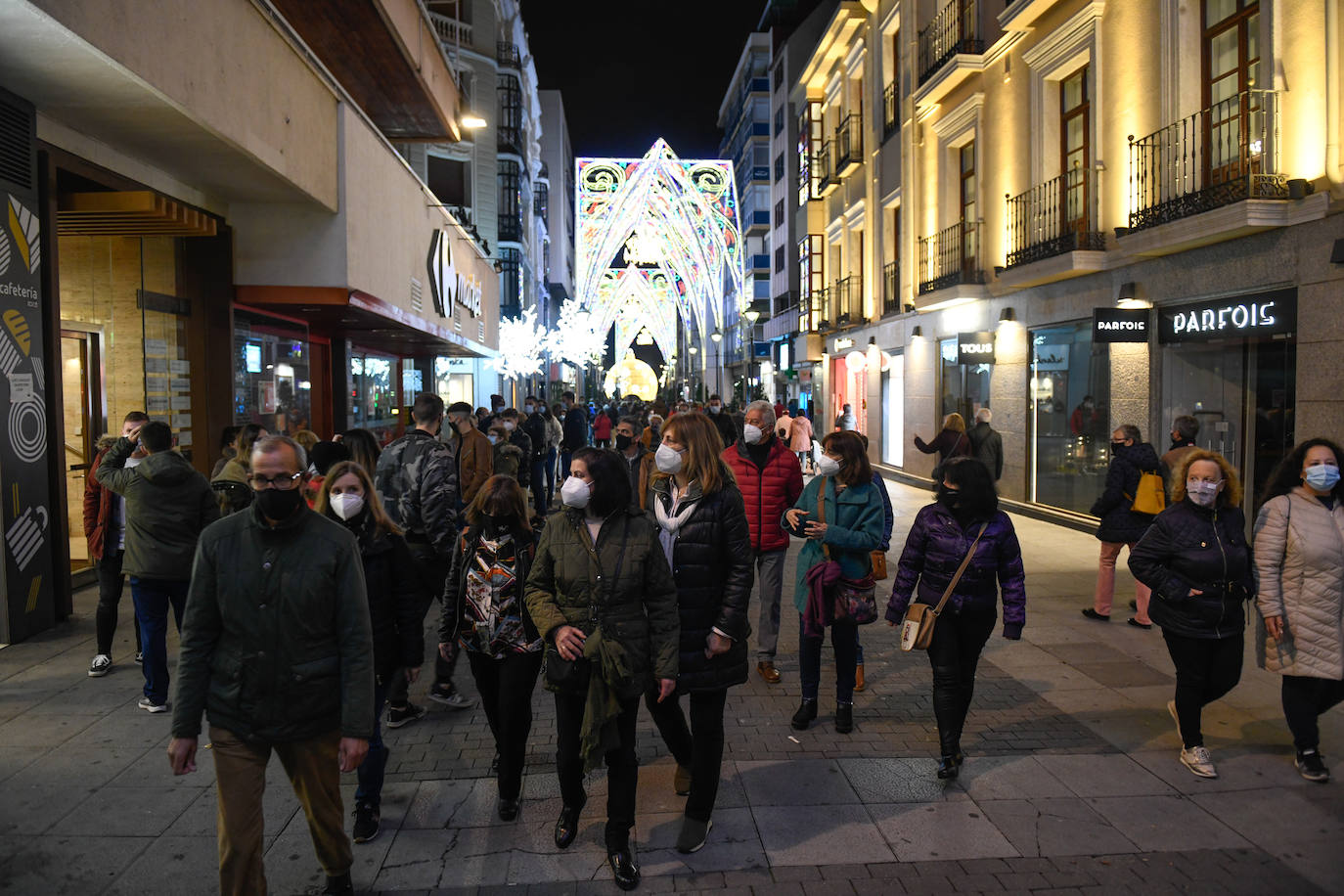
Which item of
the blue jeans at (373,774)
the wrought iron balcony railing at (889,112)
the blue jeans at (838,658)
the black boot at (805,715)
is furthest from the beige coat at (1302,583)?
the wrought iron balcony railing at (889,112)

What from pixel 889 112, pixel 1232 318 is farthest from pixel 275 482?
pixel 889 112

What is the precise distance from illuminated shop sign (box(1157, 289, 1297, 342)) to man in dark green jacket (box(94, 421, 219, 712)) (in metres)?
10.1

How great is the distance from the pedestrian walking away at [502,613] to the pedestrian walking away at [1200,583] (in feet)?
10.5

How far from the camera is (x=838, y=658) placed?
5.34 metres

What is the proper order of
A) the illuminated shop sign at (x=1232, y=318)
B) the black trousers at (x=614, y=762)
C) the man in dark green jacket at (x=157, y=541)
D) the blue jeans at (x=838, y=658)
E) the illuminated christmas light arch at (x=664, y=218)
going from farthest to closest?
the illuminated christmas light arch at (x=664, y=218)
the illuminated shop sign at (x=1232, y=318)
the man in dark green jacket at (x=157, y=541)
the blue jeans at (x=838, y=658)
the black trousers at (x=614, y=762)

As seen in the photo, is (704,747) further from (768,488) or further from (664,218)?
(664,218)

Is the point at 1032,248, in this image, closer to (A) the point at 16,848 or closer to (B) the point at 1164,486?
(B) the point at 1164,486

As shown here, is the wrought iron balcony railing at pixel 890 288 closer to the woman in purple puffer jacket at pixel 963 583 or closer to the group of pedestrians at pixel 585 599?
the group of pedestrians at pixel 585 599

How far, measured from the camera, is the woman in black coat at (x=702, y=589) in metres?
3.90

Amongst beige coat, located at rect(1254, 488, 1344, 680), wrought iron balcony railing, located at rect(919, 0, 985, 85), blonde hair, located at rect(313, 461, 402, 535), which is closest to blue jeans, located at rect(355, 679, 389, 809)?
blonde hair, located at rect(313, 461, 402, 535)

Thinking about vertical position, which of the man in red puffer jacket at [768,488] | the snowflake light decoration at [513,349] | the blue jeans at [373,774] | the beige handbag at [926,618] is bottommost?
the blue jeans at [373,774]

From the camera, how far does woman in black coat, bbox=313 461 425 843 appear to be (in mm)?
4043

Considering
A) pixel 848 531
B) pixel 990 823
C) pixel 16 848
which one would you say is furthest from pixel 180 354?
pixel 990 823

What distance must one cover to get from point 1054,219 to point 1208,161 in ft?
12.0
